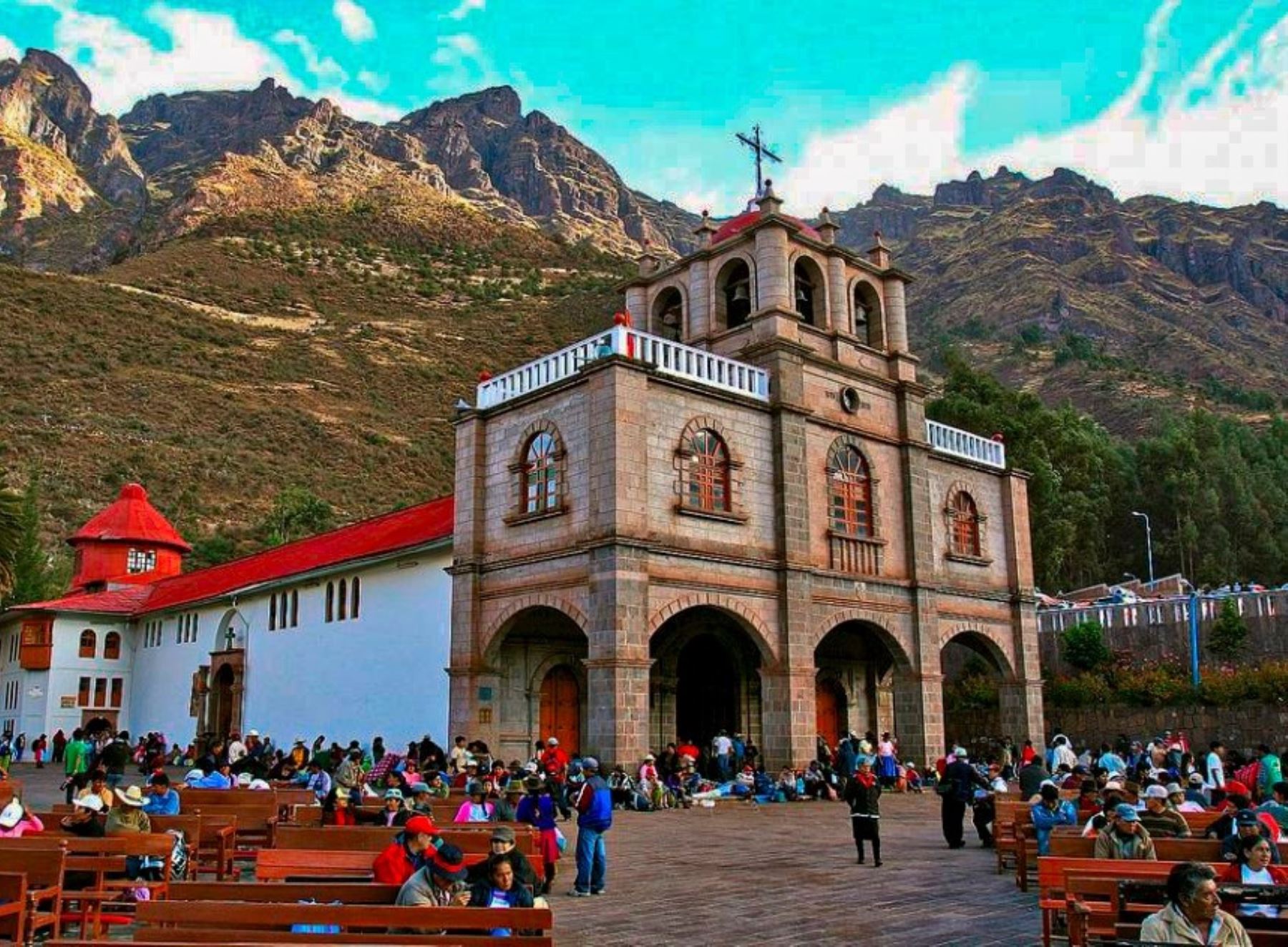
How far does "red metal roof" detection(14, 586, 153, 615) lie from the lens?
42344 mm

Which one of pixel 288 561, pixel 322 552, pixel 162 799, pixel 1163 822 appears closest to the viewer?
pixel 1163 822

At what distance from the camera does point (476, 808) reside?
13.6 metres

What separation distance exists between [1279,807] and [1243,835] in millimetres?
3841

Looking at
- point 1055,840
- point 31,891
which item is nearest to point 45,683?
point 31,891

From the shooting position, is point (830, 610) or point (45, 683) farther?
point (45, 683)

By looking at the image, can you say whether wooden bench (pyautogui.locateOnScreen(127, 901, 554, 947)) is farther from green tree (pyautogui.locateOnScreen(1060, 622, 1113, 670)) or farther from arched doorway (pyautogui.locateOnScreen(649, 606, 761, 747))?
green tree (pyautogui.locateOnScreen(1060, 622, 1113, 670))

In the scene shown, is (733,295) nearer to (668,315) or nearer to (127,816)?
(668,315)

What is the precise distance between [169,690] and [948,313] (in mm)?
139490

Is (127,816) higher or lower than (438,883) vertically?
higher

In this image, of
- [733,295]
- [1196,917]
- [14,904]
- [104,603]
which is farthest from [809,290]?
[104,603]

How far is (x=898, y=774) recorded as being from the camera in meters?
26.8

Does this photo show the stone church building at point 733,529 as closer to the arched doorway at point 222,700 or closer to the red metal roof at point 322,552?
the red metal roof at point 322,552

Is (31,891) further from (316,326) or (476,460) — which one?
(316,326)

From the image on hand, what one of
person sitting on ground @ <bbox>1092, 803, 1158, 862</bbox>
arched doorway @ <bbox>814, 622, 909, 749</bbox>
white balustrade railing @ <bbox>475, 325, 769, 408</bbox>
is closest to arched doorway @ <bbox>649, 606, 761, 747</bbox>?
arched doorway @ <bbox>814, 622, 909, 749</bbox>
